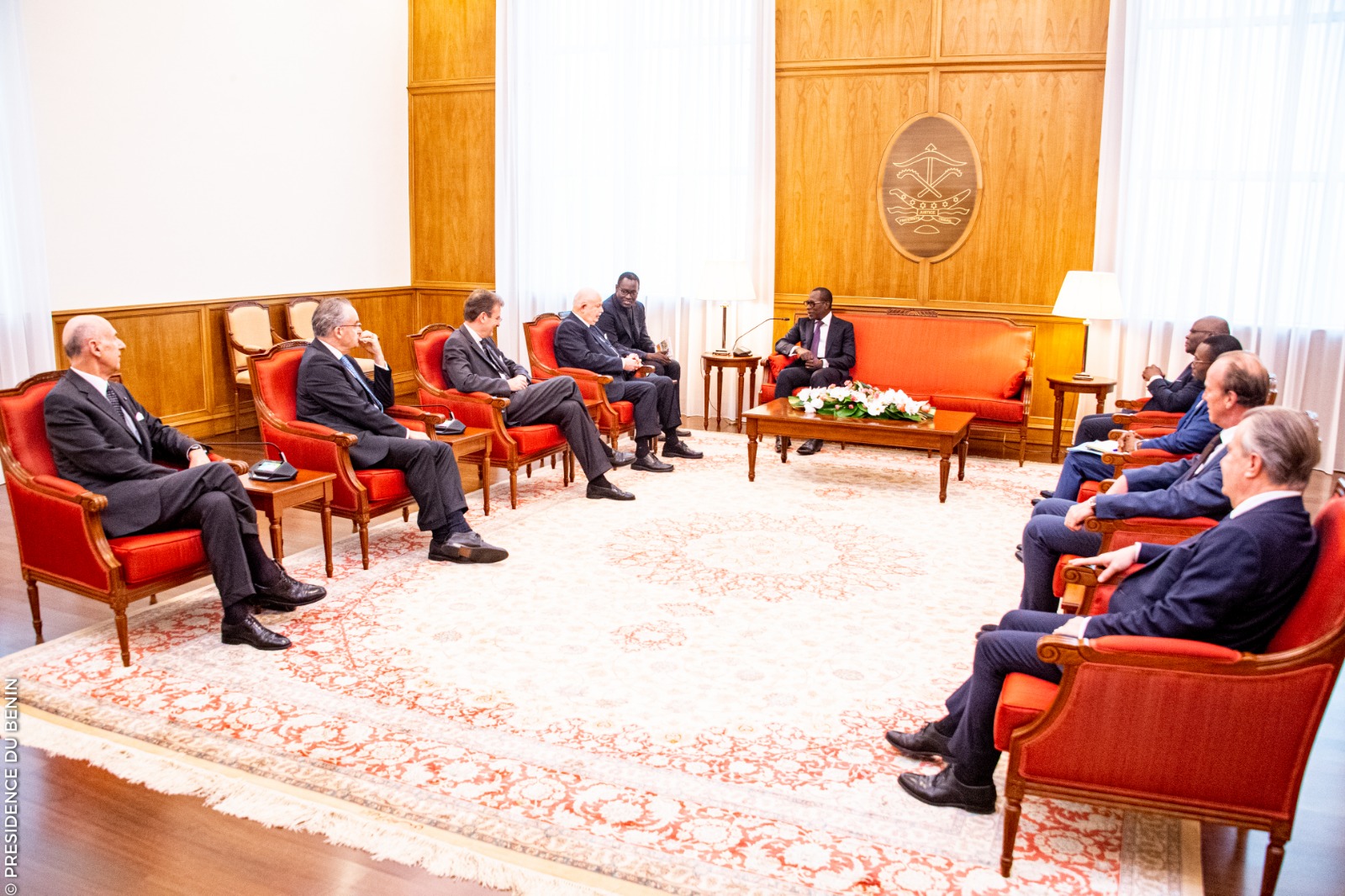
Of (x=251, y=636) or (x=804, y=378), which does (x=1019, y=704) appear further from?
(x=804, y=378)

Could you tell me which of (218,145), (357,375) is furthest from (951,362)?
(218,145)

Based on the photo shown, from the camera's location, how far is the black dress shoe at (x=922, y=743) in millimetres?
3461

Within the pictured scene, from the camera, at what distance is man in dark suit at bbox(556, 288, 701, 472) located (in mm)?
7711

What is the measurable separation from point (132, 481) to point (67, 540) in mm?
331

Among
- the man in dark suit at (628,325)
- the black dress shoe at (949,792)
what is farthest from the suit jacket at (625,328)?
the black dress shoe at (949,792)

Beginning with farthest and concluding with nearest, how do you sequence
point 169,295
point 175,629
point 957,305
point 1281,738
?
1. point 957,305
2. point 169,295
3. point 175,629
4. point 1281,738

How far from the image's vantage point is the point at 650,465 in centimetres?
770

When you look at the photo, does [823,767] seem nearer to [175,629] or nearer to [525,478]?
[175,629]

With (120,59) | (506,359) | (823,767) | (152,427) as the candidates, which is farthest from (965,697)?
(120,59)

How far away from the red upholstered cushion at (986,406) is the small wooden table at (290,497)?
15.6ft

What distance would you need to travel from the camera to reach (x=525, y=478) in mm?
7512

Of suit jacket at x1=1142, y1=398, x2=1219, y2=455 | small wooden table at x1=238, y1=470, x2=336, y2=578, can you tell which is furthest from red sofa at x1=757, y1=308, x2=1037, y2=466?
small wooden table at x1=238, y1=470, x2=336, y2=578

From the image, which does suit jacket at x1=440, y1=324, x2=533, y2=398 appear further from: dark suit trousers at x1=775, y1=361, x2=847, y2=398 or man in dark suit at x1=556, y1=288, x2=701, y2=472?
dark suit trousers at x1=775, y1=361, x2=847, y2=398

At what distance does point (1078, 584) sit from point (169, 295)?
24.6 ft
